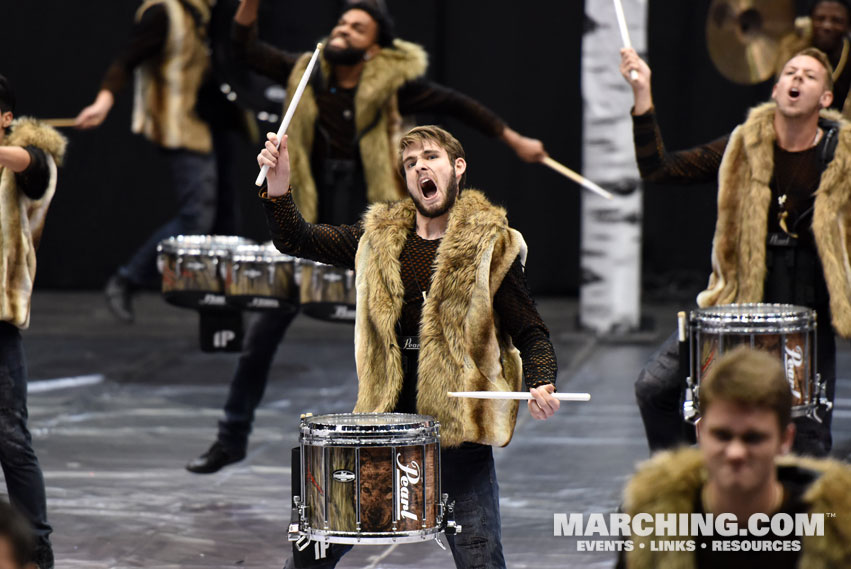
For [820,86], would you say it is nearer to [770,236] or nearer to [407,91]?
[770,236]

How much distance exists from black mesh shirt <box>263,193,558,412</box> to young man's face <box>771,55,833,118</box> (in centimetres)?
148

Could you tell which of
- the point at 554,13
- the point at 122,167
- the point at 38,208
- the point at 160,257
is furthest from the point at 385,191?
the point at 122,167

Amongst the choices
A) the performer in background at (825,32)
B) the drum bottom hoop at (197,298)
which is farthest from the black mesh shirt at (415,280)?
the performer in background at (825,32)

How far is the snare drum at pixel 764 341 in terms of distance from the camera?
498cm

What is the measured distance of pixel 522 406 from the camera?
8445 millimetres

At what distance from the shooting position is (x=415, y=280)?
4.44 meters

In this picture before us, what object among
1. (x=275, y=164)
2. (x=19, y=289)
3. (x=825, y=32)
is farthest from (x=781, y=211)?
(x=19, y=289)

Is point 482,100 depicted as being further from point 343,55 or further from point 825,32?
point 343,55

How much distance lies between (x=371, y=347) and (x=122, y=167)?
8.35m

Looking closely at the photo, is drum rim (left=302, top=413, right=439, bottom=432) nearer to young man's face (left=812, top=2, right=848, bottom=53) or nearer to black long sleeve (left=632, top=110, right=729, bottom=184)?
black long sleeve (left=632, top=110, right=729, bottom=184)

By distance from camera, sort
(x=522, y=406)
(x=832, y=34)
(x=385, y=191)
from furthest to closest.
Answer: (x=522, y=406) → (x=832, y=34) → (x=385, y=191)

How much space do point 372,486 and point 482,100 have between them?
7.98 metres

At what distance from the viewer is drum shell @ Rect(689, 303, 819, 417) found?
4980mm

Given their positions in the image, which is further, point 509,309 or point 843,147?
point 843,147
